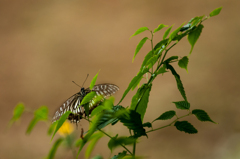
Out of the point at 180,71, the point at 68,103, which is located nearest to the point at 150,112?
the point at 180,71

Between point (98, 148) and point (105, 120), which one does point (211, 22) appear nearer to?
point (98, 148)

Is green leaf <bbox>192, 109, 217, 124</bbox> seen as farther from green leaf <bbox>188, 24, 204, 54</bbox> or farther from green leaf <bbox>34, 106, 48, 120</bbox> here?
green leaf <bbox>34, 106, 48, 120</bbox>

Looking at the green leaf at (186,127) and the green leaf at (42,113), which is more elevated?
the green leaf at (42,113)

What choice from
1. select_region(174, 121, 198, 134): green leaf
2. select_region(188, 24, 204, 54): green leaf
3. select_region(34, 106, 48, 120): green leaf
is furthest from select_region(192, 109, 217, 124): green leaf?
select_region(34, 106, 48, 120): green leaf

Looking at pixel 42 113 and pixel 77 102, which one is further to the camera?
pixel 77 102

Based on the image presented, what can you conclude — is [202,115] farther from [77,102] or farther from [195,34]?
[77,102]

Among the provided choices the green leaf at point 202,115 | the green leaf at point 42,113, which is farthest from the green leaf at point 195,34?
the green leaf at point 42,113

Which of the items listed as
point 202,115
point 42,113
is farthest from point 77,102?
point 202,115

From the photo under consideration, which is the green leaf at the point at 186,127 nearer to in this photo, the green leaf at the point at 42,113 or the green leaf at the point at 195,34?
the green leaf at the point at 195,34

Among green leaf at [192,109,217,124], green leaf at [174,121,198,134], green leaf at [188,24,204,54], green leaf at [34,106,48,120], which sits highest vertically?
green leaf at [188,24,204,54]

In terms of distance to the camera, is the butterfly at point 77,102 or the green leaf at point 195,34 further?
the butterfly at point 77,102

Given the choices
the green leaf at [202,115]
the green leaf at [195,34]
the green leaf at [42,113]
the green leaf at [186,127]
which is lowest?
the green leaf at [186,127]

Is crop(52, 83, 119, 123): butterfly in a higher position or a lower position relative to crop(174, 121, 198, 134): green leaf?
higher
